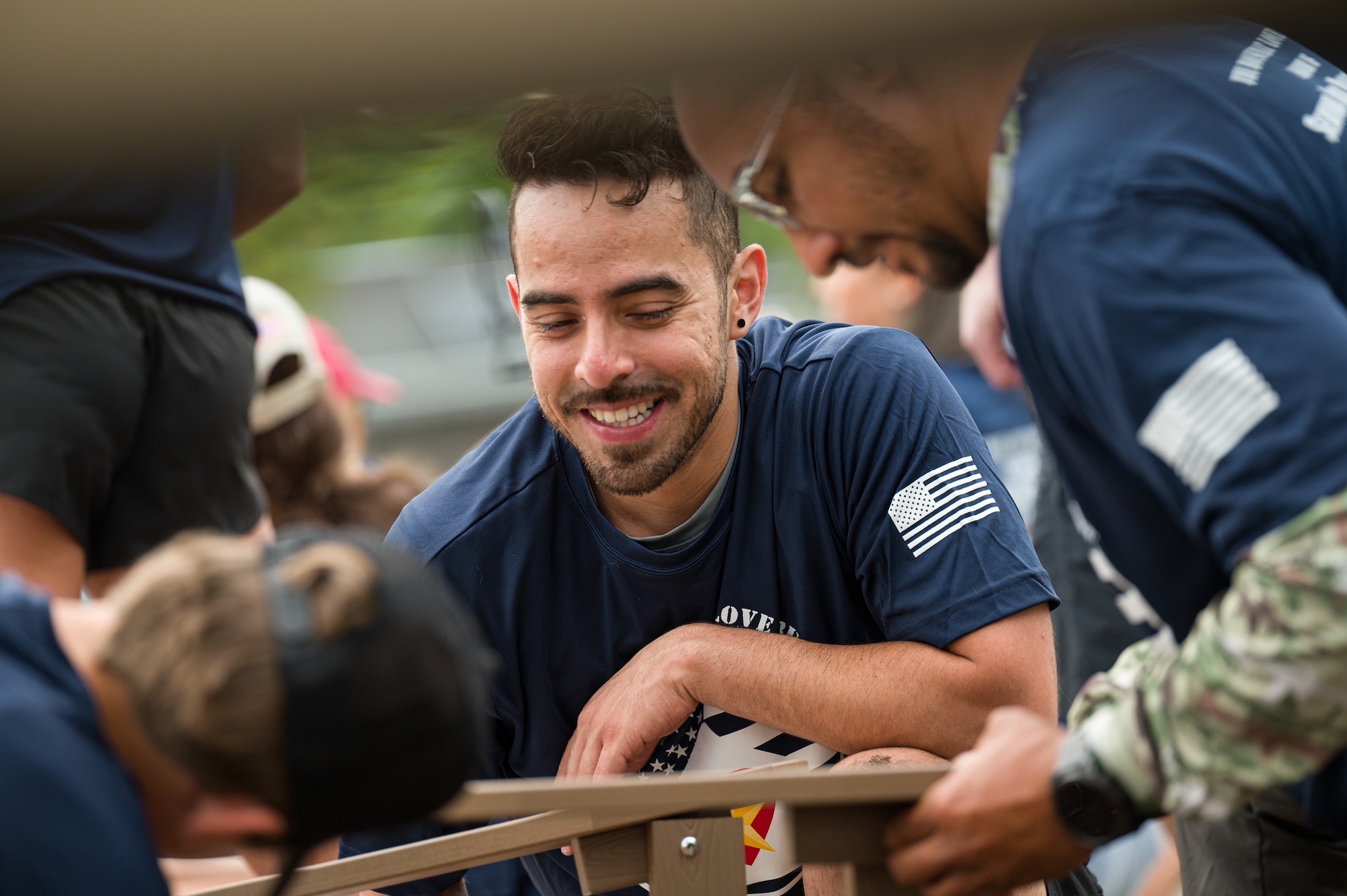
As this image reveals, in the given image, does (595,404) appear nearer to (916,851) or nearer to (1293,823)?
(916,851)

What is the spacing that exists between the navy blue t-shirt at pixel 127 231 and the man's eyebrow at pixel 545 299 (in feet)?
2.00

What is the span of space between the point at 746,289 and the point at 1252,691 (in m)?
1.51

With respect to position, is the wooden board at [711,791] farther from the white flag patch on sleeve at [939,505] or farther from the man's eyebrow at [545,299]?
the man's eyebrow at [545,299]

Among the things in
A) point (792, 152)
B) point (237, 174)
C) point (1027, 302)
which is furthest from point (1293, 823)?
point (237, 174)

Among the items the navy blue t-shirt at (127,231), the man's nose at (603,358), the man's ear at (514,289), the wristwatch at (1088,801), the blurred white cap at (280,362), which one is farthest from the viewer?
the blurred white cap at (280,362)

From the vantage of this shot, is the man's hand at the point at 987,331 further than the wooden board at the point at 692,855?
Yes

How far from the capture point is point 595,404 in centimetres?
246

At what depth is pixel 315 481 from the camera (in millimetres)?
4477

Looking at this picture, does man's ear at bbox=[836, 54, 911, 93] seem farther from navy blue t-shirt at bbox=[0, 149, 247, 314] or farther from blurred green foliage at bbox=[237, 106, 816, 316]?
blurred green foliage at bbox=[237, 106, 816, 316]

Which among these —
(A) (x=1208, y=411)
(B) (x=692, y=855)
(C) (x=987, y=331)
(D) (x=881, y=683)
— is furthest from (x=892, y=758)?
(C) (x=987, y=331)

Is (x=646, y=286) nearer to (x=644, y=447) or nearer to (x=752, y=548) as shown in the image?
(x=644, y=447)

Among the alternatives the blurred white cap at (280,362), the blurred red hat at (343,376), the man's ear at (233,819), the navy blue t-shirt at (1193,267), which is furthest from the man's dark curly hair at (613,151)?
the blurred red hat at (343,376)

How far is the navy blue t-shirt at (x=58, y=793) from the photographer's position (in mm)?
1267

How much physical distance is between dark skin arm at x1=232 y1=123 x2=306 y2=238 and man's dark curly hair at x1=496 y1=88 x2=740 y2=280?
56cm
